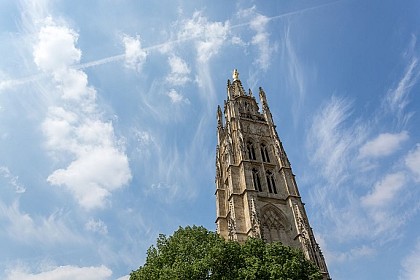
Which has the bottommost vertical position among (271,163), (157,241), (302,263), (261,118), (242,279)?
(242,279)

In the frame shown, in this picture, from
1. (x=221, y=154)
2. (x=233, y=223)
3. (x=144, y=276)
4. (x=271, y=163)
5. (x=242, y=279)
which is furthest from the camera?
(x=221, y=154)

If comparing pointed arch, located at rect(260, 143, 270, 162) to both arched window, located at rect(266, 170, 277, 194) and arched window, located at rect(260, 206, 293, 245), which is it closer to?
arched window, located at rect(266, 170, 277, 194)

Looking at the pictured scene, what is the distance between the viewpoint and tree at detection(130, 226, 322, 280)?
17.9 m

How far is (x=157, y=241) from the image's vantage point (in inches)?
886

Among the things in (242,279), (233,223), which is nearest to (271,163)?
(233,223)

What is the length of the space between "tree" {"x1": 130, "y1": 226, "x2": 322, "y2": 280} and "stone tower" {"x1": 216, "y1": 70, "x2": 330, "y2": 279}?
8.89m

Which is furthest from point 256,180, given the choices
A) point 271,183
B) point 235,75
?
point 235,75

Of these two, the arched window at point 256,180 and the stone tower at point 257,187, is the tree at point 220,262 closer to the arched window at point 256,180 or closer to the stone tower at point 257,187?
the stone tower at point 257,187

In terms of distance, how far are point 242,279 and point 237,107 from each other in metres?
30.7

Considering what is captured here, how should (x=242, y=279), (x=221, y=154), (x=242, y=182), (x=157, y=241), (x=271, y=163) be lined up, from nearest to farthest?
(x=242, y=279), (x=157, y=241), (x=242, y=182), (x=271, y=163), (x=221, y=154)

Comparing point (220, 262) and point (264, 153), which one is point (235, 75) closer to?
point (264, 153)

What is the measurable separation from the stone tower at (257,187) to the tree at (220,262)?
8.89m

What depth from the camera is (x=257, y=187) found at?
3522 centimetres

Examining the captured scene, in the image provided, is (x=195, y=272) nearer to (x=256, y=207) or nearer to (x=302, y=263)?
(x=302, y=263)
